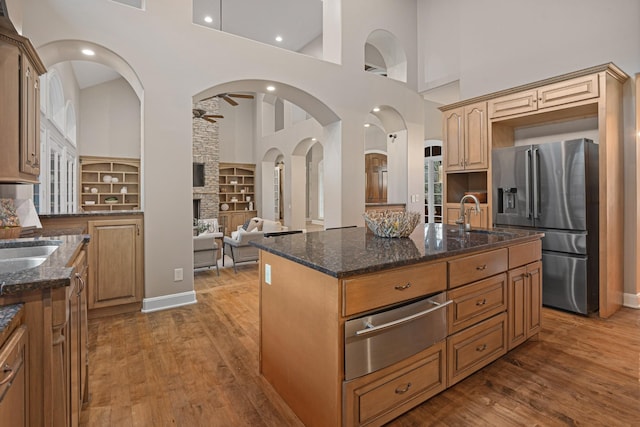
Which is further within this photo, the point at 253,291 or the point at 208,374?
the point at 253,291

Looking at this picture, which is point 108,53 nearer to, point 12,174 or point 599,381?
point 12,174

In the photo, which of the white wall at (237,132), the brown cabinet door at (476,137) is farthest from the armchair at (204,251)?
the white wall at (237,132)

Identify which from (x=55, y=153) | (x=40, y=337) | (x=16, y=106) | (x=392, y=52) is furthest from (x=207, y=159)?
(x=40, y=337)

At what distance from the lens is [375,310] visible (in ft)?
5.37

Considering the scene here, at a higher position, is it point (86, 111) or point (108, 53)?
point (86, 111)

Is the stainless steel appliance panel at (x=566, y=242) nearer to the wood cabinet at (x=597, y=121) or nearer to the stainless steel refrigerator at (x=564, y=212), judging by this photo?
the stainless steel refrigerator at (x=564, y=212)

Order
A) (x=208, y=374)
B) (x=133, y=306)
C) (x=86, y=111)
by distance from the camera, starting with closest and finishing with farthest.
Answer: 1. (x=208, y=374)
2. (x=133, y=306)
3. (x=86, y=111)

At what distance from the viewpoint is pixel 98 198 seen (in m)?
9.03

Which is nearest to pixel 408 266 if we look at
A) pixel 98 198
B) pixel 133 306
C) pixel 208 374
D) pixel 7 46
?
pixel 208 374

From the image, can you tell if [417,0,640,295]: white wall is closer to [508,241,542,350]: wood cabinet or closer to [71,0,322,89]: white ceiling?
[508,241,542,350]: wood cabinet

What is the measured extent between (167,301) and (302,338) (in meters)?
2.56

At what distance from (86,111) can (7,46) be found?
7.85m

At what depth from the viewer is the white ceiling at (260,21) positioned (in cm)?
683

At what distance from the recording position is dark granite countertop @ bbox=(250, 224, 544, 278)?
1631 mm
